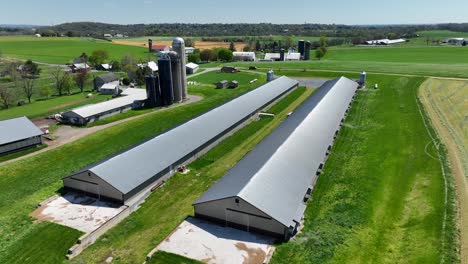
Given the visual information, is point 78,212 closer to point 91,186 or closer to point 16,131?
point 91,186

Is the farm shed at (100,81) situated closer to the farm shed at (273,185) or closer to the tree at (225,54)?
the farm shed at (273,185)

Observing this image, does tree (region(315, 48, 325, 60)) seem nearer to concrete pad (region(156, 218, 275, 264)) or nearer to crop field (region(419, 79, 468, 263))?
crop field (region(419, 79, 468, 263))

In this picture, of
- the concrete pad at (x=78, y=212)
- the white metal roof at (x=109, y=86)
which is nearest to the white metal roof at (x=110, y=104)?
the white metal roof at (x=109, y=86)

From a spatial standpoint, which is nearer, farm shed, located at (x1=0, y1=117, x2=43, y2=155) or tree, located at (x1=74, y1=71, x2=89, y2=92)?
farm shed, located at (x1=0, y1=117, x2=43, y2=155)

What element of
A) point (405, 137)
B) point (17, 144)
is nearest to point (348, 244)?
point (405, 137)

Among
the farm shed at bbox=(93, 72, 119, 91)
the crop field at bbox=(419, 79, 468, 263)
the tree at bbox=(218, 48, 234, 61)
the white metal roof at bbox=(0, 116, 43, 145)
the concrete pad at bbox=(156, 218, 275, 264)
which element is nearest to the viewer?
the concrete pad at bbox=(156, 218, 275, 264)

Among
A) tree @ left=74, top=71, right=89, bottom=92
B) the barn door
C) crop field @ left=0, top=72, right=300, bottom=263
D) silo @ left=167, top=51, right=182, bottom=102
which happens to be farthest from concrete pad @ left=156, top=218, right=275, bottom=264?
tree @ left=74, top=71, right=89, bottom=92

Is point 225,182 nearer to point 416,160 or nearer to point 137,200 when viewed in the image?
point 137,200

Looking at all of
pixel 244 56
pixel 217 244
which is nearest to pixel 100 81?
pixel 217 244
